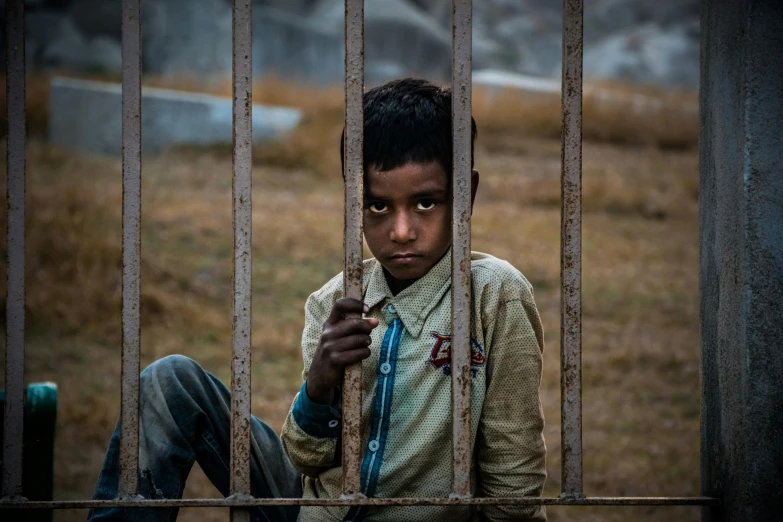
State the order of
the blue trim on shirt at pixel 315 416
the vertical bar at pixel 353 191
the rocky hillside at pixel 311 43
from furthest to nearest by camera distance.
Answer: the rocky hillside at pixel 311 43 → the blue trim on shirt at pixel 315 416 → the vertical bar at pixel 353 191

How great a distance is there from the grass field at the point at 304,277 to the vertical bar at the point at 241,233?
6.26 feet

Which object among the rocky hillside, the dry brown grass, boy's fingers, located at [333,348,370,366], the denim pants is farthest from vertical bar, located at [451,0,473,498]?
the rocky hillside

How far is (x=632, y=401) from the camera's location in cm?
430

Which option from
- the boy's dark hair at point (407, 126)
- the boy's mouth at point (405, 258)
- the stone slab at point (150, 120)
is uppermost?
the stone slab at point (150, 120)

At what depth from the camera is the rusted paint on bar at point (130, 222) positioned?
142 centimetres

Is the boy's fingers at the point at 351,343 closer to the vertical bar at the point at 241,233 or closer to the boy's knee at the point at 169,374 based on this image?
the vertical bar at the point at 241,233

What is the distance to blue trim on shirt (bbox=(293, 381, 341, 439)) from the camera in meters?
1.70

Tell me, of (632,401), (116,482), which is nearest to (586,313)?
(632,401)

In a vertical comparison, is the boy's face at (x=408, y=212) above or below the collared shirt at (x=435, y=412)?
above

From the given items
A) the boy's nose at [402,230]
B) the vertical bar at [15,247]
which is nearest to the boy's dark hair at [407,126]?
the boy's nose at [402,230]

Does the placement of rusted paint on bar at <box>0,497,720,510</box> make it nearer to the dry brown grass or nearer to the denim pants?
the denim pants

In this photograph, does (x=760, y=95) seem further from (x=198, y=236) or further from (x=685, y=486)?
(x=198, y=236)

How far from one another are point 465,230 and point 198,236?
4864 mm

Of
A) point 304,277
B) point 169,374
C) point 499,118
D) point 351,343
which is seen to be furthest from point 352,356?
point 499,118
